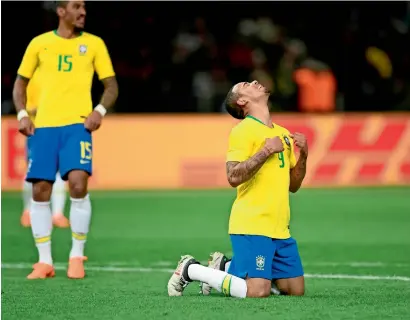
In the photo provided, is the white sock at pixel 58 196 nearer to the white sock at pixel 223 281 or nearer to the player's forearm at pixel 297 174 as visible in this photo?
the player's forearm at pixel 297 174

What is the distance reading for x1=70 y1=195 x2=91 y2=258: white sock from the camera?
9.93 m

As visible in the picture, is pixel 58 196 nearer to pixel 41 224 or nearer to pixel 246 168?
pixel 41 224

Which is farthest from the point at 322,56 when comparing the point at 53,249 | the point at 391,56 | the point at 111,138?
the point at 53,249

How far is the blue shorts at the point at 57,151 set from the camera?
32.2 ft

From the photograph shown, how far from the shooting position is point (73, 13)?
32.4ft

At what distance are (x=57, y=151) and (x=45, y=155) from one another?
104 mm

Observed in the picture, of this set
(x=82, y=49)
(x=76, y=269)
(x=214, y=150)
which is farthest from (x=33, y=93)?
(x=214, y=150)

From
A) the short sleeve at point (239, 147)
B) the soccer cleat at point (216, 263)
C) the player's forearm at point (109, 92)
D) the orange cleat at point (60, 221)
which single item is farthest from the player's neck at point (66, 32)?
the orange cleat at point (60, 221)

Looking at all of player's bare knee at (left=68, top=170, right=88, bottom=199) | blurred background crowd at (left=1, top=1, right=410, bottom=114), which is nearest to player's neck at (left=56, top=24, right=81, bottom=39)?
player's bare knee at (left=68, top=170, right=88, bottom=199)

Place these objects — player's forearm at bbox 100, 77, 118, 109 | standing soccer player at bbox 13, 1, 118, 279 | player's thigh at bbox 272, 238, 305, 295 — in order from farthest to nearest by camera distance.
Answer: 1. player's forearm at bbox 100, 77, 118, 109
2. standing soccer player at bbox 13, 1, 118, 279
3. player's thigh at bbox 272, 238, 305, 295

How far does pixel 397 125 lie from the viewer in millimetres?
19297

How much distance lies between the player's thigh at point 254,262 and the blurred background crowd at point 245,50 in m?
12.0

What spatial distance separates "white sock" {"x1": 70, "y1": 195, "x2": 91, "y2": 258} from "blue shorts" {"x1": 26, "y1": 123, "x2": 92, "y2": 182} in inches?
10.2

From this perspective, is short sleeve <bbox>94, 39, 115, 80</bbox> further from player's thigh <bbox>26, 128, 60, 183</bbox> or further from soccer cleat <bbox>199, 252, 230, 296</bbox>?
soccer cleat <bbox>199, 252, 230, 296</bbox>
